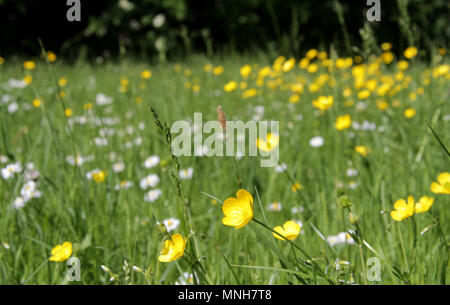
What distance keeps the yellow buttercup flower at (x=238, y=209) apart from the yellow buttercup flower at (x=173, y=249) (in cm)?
6

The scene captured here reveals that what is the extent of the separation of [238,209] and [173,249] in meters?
0.10

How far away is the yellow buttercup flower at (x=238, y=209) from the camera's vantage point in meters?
0.52

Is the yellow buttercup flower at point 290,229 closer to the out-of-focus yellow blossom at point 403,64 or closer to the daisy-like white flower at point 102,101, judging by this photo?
the daisy-like white flower at point 102,101

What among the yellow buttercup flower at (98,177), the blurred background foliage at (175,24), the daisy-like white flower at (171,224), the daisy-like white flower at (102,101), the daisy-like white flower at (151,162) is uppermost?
the blurred background foliage at (175,24)

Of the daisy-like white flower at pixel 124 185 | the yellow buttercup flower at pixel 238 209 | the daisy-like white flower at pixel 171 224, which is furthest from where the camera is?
the daisy-like white flower at pixel 124 185

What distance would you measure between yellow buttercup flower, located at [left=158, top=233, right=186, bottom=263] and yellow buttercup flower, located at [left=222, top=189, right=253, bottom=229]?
0.06 meters

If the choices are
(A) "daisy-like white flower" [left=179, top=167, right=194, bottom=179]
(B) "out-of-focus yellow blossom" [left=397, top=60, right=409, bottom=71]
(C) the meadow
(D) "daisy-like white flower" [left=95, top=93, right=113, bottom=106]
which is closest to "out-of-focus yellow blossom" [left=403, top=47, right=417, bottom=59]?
(B) "out-of-focus yellow blossom" [left=397, top=60, right=409, bottom=71]

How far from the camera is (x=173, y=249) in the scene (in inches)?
21.8

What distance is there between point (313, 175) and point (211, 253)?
1.94 ft

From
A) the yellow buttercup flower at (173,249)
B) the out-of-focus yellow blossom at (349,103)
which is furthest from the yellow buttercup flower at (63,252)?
the out-of-focus yellow blossom at (349,103)

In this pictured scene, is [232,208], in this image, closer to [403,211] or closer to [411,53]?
[403,211]

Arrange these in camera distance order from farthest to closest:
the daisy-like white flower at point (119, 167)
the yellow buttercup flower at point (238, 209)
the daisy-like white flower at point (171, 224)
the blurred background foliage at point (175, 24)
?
the blurred background foliage at point (175, 24)
the daisy-like white flower at point (119, 167)
the daisy-like white flower at point (171, 224)
the yellow buttercup flower at point (238, 209)

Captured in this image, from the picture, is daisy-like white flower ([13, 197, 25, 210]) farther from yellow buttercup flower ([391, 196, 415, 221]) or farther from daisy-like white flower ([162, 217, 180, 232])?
yellow buttercup flower ([391, 196, 415, 221])
